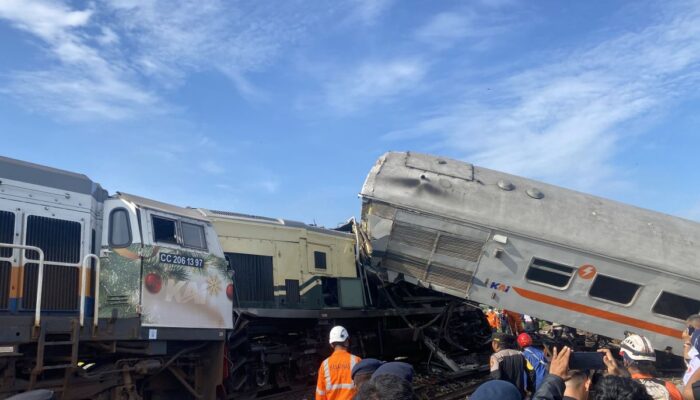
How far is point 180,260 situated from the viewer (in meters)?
8.52

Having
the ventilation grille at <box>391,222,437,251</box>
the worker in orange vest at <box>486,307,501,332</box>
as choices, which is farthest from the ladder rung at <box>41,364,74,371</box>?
the worker in orange vest at <box>486,307,501,332</box>

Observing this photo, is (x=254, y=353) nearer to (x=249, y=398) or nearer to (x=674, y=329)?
(x=249, y=398)

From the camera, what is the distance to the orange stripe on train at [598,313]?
1073cm

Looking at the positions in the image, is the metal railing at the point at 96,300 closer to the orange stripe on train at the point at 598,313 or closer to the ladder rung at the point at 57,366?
the ladder rung at the point at 57,366

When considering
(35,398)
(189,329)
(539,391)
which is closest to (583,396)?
(539,391)

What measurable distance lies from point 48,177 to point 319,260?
611 cm

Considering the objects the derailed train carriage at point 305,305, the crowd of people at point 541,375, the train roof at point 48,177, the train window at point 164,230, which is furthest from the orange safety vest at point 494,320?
→ the train roof at point 48,177

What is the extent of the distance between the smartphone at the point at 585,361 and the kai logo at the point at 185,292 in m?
5.98

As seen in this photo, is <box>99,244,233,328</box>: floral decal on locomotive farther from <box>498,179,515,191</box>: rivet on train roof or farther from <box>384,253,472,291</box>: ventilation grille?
<box>498,179,515,191</box>: rivet on train roof

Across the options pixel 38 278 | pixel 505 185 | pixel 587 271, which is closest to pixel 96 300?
pixel 38 278

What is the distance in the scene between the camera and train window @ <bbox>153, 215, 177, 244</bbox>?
842cm

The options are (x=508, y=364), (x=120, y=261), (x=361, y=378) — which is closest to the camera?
(x=361, y=378)

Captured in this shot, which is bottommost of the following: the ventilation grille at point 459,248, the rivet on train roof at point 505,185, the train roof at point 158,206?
the ventilation grille at point 459,248

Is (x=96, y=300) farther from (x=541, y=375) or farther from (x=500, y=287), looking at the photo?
(x=500, y=287)
